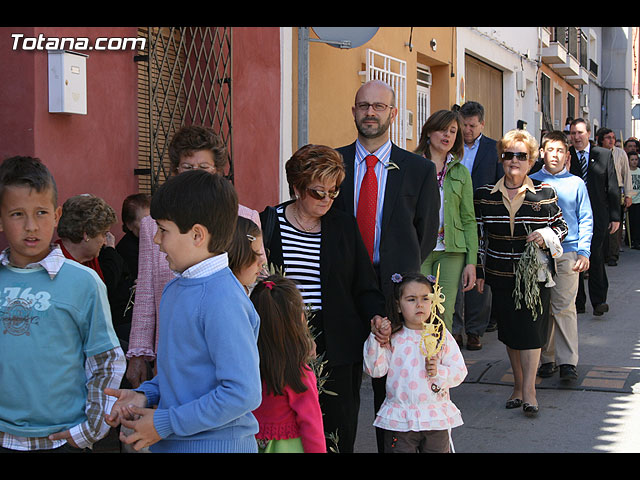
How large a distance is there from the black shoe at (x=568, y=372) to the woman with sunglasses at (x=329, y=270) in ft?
10.2

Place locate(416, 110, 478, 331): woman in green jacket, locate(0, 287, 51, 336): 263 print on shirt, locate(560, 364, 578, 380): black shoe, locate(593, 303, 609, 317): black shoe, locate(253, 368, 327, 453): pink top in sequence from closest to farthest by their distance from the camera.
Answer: locate(0, 287, 51, 336): 263 print on shirt
locate(253, 368, 327, 453): pink top
locate(416, 110, 478, 331): woman in green jacket
locate(560, 364, 578, 380): black shoe
locate(593, 303, 609, 317): black shoe

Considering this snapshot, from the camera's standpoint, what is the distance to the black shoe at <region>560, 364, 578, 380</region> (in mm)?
6559

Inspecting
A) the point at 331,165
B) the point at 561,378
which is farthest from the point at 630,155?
the point at 331,165

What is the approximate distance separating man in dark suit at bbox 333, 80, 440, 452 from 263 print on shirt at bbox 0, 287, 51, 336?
1.94m

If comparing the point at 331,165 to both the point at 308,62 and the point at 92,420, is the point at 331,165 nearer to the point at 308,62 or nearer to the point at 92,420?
the point at 92,420

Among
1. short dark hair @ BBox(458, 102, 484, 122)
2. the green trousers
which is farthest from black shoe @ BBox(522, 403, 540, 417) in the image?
short dark hair @ BBox(458, 102, 484, 122)

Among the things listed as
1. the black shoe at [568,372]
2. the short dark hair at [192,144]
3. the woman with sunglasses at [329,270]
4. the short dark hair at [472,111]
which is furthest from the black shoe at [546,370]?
the short dark hair at [192,144]

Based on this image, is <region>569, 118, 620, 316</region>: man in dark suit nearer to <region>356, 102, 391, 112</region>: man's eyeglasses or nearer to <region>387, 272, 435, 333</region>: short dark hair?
<region>356, 102, 391, 112</region>: man's eyeglasses

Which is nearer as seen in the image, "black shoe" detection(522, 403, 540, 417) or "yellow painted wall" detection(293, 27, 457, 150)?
"black shoe" detection(522, 403, 540, 417)

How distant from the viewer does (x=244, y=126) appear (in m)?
7.98

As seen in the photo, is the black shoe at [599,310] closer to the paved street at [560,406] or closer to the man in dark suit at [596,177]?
the man in dark suit at [596,177]

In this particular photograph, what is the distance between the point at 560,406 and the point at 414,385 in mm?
2342

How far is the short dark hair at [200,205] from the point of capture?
2.39 meters
